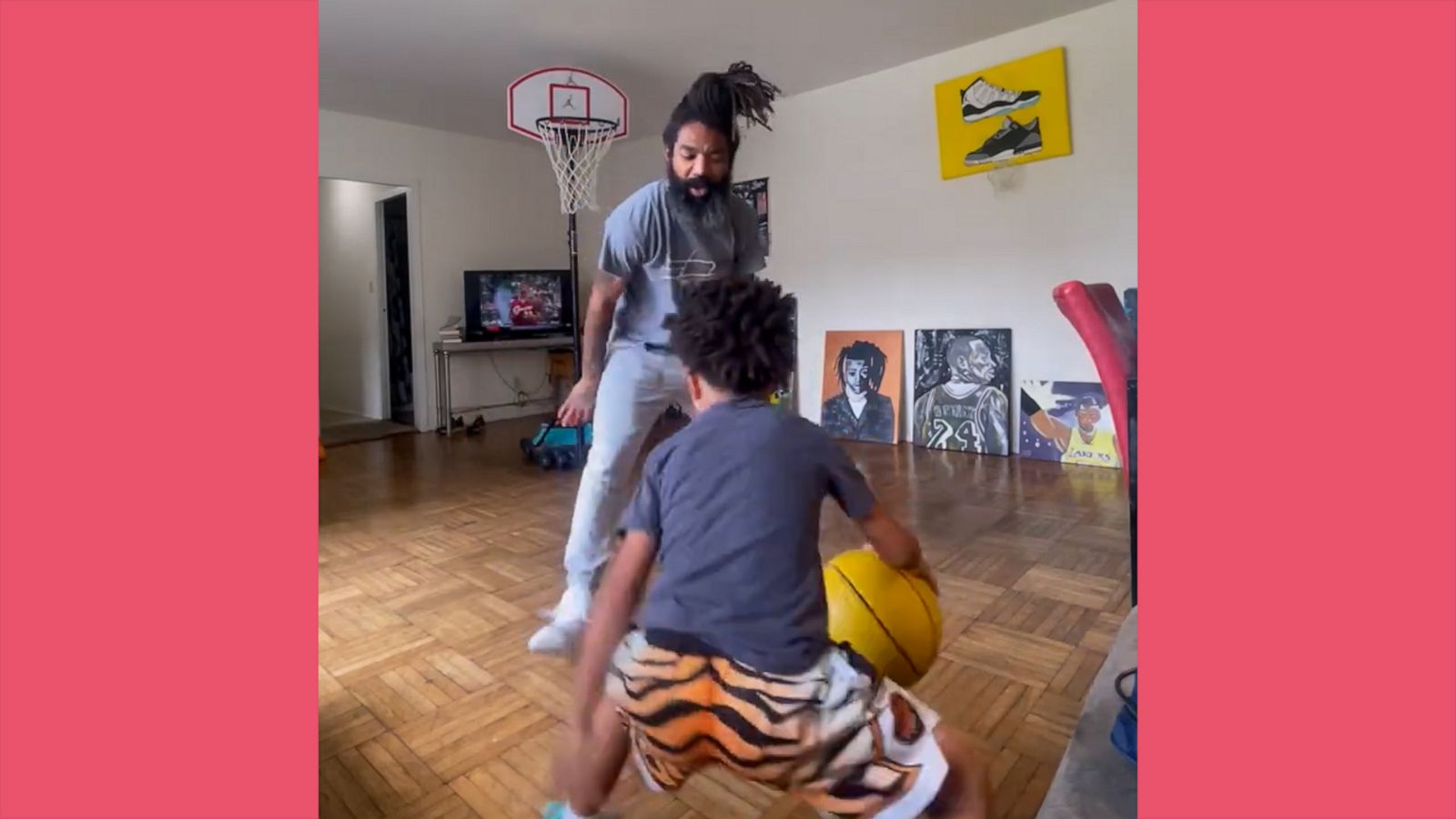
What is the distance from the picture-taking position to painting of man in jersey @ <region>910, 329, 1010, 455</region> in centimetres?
426

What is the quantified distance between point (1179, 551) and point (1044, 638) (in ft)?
5.10

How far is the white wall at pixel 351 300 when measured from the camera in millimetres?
6203

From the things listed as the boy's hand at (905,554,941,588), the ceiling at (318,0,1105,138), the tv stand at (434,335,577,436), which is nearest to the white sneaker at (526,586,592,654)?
the boy's hand at (905,554,941,588)

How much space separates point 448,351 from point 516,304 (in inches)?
26.1

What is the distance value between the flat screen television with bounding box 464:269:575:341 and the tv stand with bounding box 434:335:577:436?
0.10 meters

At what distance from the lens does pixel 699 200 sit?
5.64 feet

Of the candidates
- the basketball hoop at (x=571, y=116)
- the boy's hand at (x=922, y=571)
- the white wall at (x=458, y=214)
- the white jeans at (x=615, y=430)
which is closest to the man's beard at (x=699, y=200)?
the white jeans at (x=615, y=430)

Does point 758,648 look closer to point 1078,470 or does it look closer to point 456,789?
point 456,789

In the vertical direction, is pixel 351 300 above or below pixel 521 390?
above

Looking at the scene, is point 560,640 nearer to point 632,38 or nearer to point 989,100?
point 632,38

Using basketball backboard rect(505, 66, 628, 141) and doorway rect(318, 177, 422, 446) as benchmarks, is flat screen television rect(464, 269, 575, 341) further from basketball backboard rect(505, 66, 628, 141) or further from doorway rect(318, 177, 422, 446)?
basketball backboard rect(505, 66, 628, 141)

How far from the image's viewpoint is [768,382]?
3.36ft

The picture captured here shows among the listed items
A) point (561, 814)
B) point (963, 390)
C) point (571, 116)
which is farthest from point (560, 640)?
point (571, 116)

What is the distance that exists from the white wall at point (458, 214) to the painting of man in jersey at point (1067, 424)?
12.8 ft
